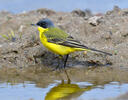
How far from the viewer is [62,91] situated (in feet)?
20.1

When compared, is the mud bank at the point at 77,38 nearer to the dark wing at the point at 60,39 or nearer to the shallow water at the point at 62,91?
the dark wing at the point at 60,39

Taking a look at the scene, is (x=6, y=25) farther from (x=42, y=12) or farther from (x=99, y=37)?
(x=99, y=37)

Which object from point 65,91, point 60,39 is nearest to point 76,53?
point 60,39

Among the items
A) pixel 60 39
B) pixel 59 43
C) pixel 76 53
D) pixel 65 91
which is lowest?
pixel 65 91

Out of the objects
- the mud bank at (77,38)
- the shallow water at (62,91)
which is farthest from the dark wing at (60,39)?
the shallow water at (62,91)

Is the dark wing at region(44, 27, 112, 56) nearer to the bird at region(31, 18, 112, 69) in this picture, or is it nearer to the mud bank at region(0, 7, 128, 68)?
the bird at region(31, 18, 112, 69)

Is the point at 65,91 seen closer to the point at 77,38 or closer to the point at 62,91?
the point at 62,91

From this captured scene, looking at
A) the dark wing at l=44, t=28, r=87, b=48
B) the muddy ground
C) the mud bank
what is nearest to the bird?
the dark wing at l=44, t=28, r=87, b=48

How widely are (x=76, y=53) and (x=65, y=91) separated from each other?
3.10 metres

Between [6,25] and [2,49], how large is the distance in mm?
2783

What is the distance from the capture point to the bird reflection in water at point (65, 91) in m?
5.72

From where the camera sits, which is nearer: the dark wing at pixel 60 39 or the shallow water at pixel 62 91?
the shallow water at pixel 62 91

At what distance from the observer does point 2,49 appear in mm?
9430

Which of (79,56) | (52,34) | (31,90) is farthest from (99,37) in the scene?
(31,90)
